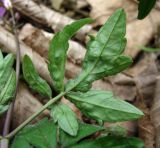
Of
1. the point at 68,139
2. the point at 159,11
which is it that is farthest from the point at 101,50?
the point at 159,11

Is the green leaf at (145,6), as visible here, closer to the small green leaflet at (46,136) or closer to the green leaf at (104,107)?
the green leaf at (104,107)

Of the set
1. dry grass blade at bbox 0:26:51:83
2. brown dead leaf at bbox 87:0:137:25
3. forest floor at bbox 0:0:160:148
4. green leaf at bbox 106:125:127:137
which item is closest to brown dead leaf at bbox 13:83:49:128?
forest floor at bbox 0:0:160:148

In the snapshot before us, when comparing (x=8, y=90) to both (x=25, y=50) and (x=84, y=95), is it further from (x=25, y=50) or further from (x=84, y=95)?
(x=25, y=50)

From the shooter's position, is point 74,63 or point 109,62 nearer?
point 109,62

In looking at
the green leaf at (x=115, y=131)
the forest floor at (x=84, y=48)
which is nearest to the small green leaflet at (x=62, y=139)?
the green leaf at (x=115, y=131)

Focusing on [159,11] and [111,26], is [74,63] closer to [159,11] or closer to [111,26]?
[159,11]

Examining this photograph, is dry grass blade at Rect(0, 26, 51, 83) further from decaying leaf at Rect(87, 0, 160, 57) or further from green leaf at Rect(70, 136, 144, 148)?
green leaf at Rect(70, 136, 144, 148)

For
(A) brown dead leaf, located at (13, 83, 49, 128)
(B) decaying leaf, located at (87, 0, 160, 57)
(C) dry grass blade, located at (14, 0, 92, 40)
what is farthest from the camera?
(C) dry grass blade, located at (14, 0, 92, 40)
